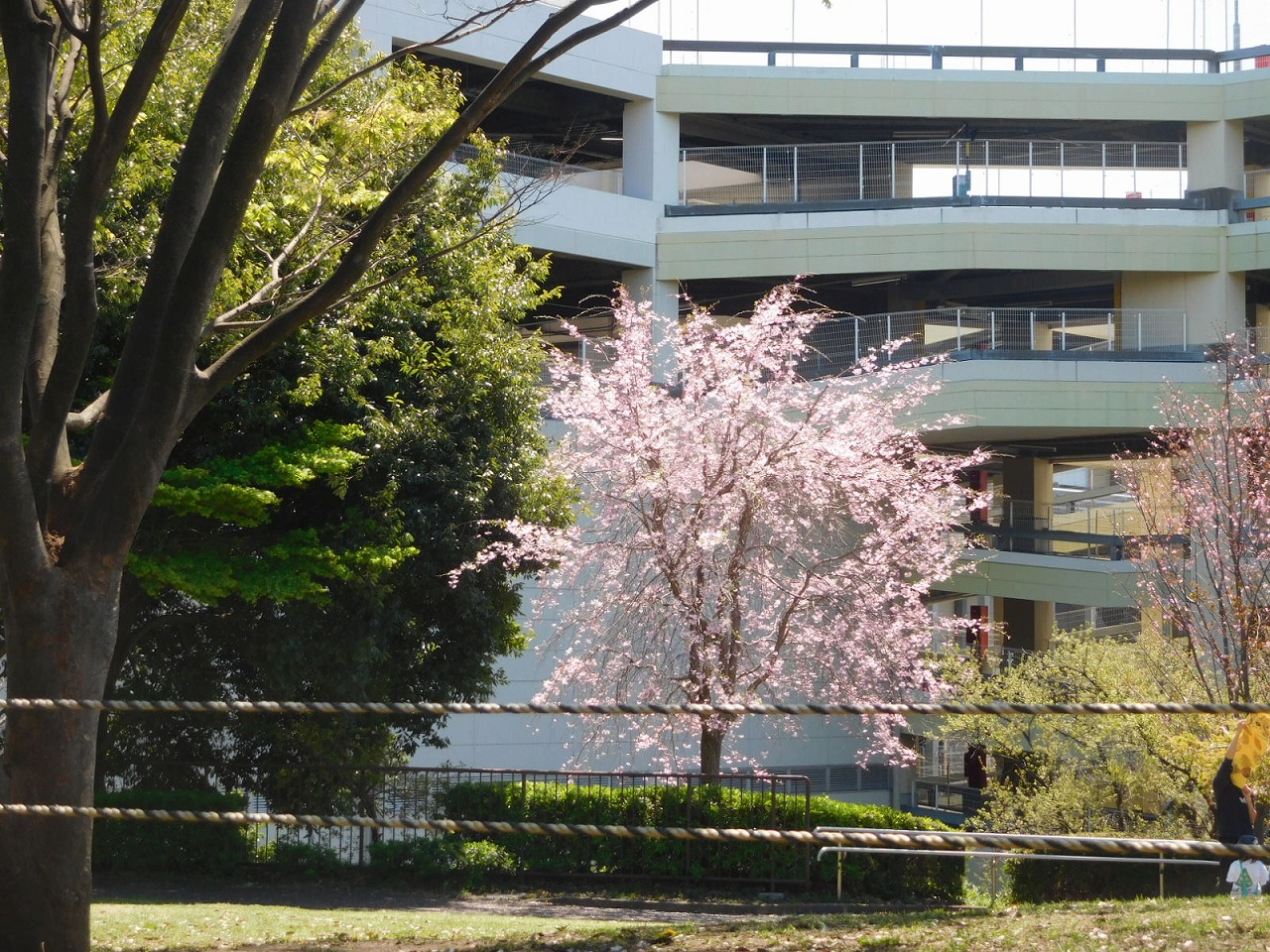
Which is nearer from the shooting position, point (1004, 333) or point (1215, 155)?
point (1004, 333)

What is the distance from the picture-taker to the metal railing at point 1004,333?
29.5 meters

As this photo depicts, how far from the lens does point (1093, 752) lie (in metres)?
20.9

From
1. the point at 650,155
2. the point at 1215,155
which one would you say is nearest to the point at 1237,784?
the point at 650,155

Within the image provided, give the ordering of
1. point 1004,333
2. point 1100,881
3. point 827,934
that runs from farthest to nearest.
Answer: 1. point 1004,333
2. point 1100,881
3. point 827,934

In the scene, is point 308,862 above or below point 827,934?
below

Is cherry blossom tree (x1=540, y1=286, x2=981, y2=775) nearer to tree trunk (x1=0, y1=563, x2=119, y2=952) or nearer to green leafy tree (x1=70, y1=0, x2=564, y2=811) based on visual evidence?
green leafy tree (x1=70, y1=0, x2=564, y2=811)

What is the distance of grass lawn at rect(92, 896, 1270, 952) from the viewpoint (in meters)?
7.34

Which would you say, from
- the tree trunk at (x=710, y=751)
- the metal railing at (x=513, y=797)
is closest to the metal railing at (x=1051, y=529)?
the tree trunk at (x=710, y=751)

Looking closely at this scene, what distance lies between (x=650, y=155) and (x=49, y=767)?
2718 cm

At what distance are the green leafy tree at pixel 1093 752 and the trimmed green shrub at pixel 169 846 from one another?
10.7 m

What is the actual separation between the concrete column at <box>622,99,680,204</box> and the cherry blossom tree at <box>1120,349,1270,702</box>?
1509 cm

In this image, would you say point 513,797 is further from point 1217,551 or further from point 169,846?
point 1217,551

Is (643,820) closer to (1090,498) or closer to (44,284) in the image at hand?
(44,284)

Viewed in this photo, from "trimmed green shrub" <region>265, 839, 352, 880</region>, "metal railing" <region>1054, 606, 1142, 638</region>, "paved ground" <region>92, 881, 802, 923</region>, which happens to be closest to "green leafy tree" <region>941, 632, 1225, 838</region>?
"paved ground" <region>92, 881, 802, 923</region>
